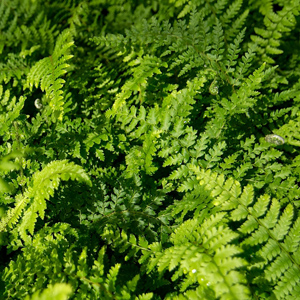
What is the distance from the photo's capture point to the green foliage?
1.77m

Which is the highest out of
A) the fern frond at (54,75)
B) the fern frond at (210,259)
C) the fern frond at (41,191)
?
the fern frond at (54,75)

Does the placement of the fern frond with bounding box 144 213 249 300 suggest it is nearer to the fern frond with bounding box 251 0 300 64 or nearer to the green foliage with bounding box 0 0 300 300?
the green foliage with bounding box 0 0 300 300

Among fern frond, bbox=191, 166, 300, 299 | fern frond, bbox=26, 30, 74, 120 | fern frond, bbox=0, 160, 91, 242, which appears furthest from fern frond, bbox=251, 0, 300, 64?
fern frond, bbox=0, 160, 91, 242

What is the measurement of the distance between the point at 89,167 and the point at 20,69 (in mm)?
1412

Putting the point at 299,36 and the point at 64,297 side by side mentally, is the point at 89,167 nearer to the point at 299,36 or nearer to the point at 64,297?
the point at 64,297

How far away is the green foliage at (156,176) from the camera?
1.77 meters

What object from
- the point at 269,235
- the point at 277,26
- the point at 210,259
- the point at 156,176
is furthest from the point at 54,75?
the point at 277,26

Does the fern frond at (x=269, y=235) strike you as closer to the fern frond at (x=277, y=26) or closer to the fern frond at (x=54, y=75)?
the fern frond at (x=54, y=75)

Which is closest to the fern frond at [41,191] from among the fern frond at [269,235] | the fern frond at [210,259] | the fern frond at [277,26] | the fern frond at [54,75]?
the fern frond at [54,75]

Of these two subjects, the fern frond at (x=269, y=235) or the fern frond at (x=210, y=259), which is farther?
the fern frond at (x=269, y=235)

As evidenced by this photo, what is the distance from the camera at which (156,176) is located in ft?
8.82

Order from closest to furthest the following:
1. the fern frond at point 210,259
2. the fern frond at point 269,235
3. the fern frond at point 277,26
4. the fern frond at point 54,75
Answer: the fern frond at point 210,259
the fern frond at point 269,235
the fern frond at point 54,75
the fern frond at point 277,26

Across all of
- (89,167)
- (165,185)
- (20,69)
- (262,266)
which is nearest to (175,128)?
(165,185)

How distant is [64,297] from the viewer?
54.6 inches
